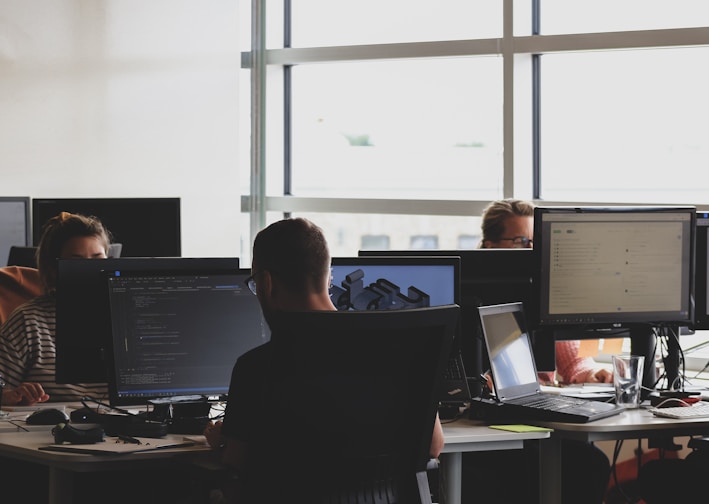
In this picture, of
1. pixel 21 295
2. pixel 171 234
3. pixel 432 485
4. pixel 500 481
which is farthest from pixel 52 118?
pixel 432 485

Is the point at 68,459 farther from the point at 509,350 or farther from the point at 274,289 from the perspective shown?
the point at 509,350

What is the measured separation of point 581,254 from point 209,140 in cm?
287

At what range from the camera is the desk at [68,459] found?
2.52 metres

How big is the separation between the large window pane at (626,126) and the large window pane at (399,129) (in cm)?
30

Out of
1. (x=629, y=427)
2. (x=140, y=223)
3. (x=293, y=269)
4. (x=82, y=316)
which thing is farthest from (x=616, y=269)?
(x=140, y=223)

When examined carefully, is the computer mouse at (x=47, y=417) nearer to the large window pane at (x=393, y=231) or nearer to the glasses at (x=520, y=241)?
the glasses at (x=520, y=241)

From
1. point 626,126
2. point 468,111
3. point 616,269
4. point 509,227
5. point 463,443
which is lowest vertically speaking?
point 463,443

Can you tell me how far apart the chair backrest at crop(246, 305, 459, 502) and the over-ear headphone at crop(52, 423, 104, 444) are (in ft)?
2.00

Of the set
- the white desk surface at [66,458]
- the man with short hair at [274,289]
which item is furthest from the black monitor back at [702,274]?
the white desk surface at [66,458]

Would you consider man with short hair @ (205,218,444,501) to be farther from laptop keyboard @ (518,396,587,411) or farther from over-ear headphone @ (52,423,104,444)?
laptop keyboard @ (518,396,587,411)

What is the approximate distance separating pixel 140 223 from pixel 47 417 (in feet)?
6.28

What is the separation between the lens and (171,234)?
15.3 feet

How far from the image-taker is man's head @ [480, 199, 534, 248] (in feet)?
12.7

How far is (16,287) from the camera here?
12.1 ft
